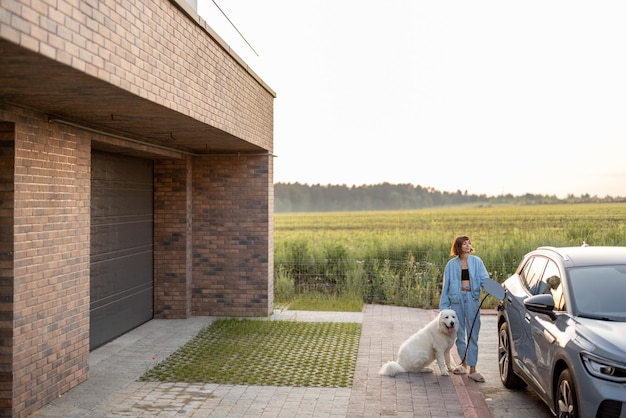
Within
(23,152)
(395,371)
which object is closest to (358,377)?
(395,371)

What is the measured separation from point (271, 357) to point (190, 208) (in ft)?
14.9

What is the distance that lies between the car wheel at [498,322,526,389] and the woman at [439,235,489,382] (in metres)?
0.41

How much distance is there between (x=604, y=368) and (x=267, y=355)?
224 inches

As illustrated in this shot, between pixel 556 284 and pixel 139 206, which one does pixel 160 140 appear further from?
pixel 556 284

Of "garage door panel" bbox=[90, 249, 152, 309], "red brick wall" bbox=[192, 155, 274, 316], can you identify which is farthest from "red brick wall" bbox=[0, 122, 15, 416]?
"red brick wall" bbox=[192, 155, 274, 316]

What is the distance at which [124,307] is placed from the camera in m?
11.7

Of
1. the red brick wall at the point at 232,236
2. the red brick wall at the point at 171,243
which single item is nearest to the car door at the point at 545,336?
the red brick wall at the point at 232,236

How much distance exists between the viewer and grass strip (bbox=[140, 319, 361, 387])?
29.2 ft

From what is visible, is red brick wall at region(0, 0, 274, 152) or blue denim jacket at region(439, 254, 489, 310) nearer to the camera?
red brick wall at region(0, 0, 274, 152)

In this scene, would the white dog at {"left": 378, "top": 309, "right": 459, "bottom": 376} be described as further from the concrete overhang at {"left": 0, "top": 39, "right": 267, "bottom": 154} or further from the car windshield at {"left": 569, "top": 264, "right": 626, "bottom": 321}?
the concrete overhang at {"left": 0, "top": 39, "right": 267, "bottom": 154}

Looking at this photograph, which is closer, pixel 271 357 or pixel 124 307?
pixel 271 357

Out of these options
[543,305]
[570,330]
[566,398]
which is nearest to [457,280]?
[543,305]

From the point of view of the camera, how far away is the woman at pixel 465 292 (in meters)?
9.00

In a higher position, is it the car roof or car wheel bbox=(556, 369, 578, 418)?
the car roof
